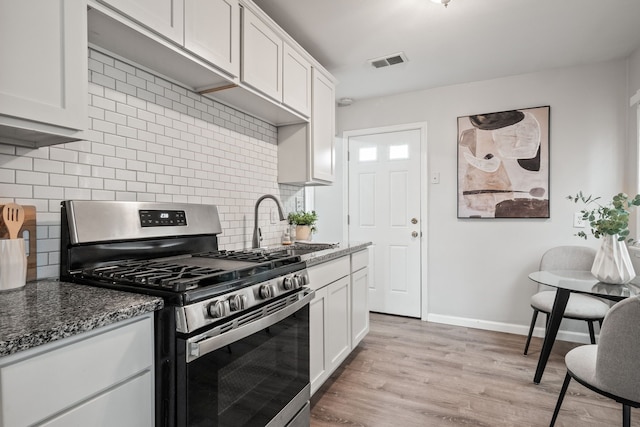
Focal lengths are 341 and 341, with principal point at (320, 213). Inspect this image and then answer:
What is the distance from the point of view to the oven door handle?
1.04m

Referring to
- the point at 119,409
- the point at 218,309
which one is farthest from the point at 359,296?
the point at 119,409

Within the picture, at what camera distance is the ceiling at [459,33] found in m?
2.12

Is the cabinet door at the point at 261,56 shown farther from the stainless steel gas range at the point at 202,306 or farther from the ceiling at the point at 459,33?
the stainless steel gas range at the point at 202,306

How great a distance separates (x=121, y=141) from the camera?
1.60 m

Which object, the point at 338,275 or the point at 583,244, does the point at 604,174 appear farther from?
the point at 338,275

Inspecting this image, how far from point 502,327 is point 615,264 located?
143 centimetres

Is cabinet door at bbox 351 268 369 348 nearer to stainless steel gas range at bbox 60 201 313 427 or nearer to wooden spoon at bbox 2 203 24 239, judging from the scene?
stainless steel gas range at bbox 60 201 313 427

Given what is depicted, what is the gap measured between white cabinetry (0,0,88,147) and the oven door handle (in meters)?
0.81

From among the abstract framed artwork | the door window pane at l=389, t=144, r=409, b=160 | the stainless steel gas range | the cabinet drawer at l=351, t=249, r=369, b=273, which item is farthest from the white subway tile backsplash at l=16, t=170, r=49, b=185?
the abstract framed artwork

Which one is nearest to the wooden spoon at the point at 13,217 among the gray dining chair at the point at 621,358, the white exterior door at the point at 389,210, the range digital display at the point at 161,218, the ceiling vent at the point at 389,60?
the range digital display at the point at 161,218

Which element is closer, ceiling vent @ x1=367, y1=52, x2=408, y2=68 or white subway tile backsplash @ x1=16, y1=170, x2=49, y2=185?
white subway tile backsplash @ x1=16, y1=170, x2=49, y2=185

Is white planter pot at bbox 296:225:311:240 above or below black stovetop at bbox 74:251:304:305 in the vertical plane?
above

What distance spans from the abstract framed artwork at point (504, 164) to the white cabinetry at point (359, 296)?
1.32 metres

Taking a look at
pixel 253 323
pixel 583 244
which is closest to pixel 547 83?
pixel 583 244
